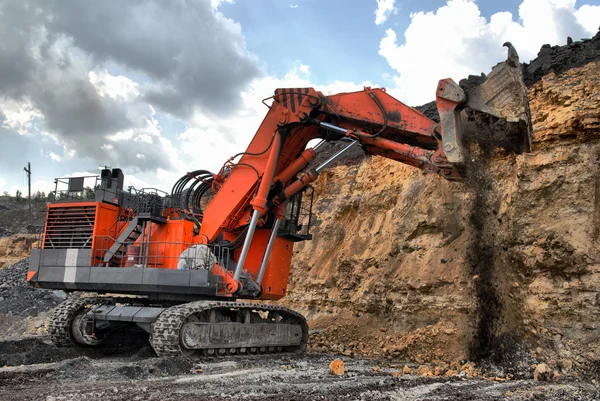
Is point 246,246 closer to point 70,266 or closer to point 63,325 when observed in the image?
point 70,266

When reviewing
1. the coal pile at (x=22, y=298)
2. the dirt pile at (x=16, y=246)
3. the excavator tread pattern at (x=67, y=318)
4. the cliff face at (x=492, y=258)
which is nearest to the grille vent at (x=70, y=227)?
the excavator tread pattern at (x=67, y=318)

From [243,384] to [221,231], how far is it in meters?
4.04

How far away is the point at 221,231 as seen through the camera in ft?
33.7

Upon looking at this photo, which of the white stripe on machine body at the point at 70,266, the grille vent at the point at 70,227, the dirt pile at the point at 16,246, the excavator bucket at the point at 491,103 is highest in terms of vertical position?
the excavator bucket at the point at 491,103

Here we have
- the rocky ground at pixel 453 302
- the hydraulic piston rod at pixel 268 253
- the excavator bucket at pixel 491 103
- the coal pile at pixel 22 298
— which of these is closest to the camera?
the rocky ground at pixel 453 302

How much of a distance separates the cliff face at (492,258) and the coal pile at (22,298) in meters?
10.5

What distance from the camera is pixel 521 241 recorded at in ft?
33.0

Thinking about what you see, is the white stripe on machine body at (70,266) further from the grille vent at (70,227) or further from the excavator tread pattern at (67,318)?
the excavator tread pattern at (67,318)

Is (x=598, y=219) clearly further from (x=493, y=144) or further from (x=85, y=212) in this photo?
(x=85, y=212)

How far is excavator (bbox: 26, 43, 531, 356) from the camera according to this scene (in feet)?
30.5

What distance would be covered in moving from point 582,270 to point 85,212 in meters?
8.81

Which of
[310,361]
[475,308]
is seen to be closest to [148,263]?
[310,361]

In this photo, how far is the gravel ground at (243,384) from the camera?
19.2 feet

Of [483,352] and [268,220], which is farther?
[268,220]
